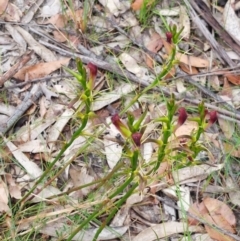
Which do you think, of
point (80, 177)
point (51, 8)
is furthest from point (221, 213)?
point (51, 8)

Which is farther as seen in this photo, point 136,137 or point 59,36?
point 59,36

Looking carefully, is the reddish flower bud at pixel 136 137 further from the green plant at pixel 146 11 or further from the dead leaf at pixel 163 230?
the green plant at pixel 146 11

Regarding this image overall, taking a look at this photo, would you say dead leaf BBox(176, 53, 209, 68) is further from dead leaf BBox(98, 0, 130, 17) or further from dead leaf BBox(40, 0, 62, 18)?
dead leaf BBox(40, 0, 62, 18)

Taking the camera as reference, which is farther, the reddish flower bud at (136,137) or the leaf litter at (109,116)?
the leaf litter at (109,116)

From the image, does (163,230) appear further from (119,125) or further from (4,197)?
(119,125)

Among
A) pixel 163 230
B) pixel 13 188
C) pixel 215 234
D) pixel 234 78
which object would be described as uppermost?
pixel 13 188

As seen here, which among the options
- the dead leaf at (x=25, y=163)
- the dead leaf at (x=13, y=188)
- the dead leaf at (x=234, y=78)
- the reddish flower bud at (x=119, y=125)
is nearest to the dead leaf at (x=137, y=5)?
the dead leaf at (x=234, y=78)
